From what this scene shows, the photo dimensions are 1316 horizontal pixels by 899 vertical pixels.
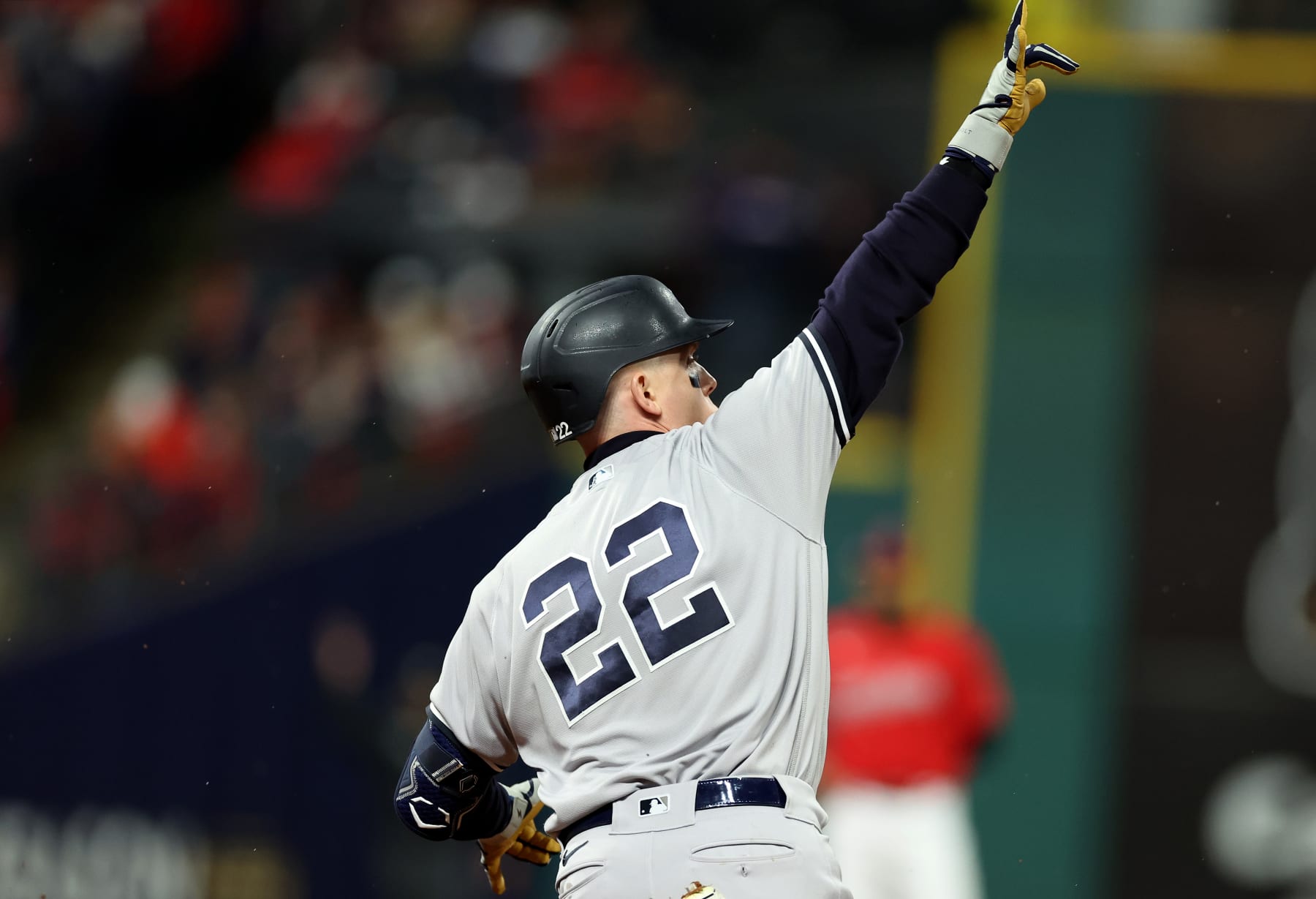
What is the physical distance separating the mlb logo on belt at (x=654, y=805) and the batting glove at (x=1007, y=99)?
1254 millimetres

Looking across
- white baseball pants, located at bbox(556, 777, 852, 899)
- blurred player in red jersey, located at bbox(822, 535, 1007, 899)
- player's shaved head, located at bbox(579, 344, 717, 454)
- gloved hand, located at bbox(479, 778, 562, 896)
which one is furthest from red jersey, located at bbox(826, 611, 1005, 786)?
white baseball pants, located at bbox(556, 777, 852, 899)

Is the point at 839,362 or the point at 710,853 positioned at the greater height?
the point at 839,362

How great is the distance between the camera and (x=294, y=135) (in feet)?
33.9

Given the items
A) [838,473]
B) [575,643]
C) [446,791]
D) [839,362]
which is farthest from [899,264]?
[838,473]

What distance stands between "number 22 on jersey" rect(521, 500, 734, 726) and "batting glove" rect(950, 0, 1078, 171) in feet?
2.84

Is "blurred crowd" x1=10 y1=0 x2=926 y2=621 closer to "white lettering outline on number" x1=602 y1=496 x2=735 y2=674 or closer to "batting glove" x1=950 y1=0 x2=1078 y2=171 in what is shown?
"batting glove" x1=950 y1=0 x2=1078 y2=171

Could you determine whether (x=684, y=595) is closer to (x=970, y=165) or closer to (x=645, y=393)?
(x=645, y=393)

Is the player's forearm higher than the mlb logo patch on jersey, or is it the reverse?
the player's forearm

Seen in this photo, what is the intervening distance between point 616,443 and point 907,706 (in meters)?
4.20

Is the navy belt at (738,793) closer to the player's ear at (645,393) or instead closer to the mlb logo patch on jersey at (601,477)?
the mlb logo patch on jersey at (601,477)

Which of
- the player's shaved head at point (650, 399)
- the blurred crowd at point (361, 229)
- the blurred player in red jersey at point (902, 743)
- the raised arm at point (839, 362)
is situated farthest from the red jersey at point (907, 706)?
the raised arm at point (839, 362)

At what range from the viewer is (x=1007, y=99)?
3096 mm

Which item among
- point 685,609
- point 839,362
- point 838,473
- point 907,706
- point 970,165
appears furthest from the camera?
point 838,473

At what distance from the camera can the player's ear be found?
3.05 meters
